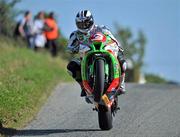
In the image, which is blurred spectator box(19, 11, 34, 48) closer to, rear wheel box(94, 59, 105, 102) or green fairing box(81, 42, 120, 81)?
green fairing box(81, 42, 120, 81)

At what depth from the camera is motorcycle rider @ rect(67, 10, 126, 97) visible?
475 inches

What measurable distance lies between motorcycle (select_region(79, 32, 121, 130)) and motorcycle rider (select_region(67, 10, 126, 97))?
0.45ft

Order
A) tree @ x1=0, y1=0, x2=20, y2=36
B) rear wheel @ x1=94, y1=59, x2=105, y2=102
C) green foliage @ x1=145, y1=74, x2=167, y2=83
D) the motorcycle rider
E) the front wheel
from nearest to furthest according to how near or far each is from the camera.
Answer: rear wheel @ x1=94, y1=59, x2=105, y2=102
the front wheel
the motorcycle rider
tree @ x1=0, y1=0, x2=20, y2=36
green foliage @ x1=145, y1=74, x2=167, y2=83

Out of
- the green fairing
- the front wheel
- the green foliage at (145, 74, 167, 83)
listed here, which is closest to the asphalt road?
the front wheel

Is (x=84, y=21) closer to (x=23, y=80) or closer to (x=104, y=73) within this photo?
(x=104, y=73)

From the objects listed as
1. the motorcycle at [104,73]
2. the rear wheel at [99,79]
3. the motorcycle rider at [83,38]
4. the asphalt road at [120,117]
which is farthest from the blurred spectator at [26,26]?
the rear wheel at [99,79]

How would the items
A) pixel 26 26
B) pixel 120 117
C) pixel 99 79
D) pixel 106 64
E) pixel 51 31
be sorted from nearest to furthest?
pixel 99 79 < pixel 106 64 < pixel 120 117 < pixel 26 26 < pixel 51 31

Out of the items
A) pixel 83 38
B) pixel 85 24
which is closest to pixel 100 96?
pixel 83 38

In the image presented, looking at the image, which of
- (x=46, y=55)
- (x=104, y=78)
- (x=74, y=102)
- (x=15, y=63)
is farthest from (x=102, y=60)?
(x=46, y=55)

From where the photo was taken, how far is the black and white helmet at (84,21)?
39.5 feet

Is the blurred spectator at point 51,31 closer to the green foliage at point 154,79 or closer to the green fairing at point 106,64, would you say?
the green fairing at point 106,64

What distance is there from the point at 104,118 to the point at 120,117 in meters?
1.33

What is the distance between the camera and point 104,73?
11703 millimetres

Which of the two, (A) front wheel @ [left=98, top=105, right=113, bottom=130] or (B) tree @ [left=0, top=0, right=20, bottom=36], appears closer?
(A) front wheel @ [left=98, top=105, right=113, bottom=130]
